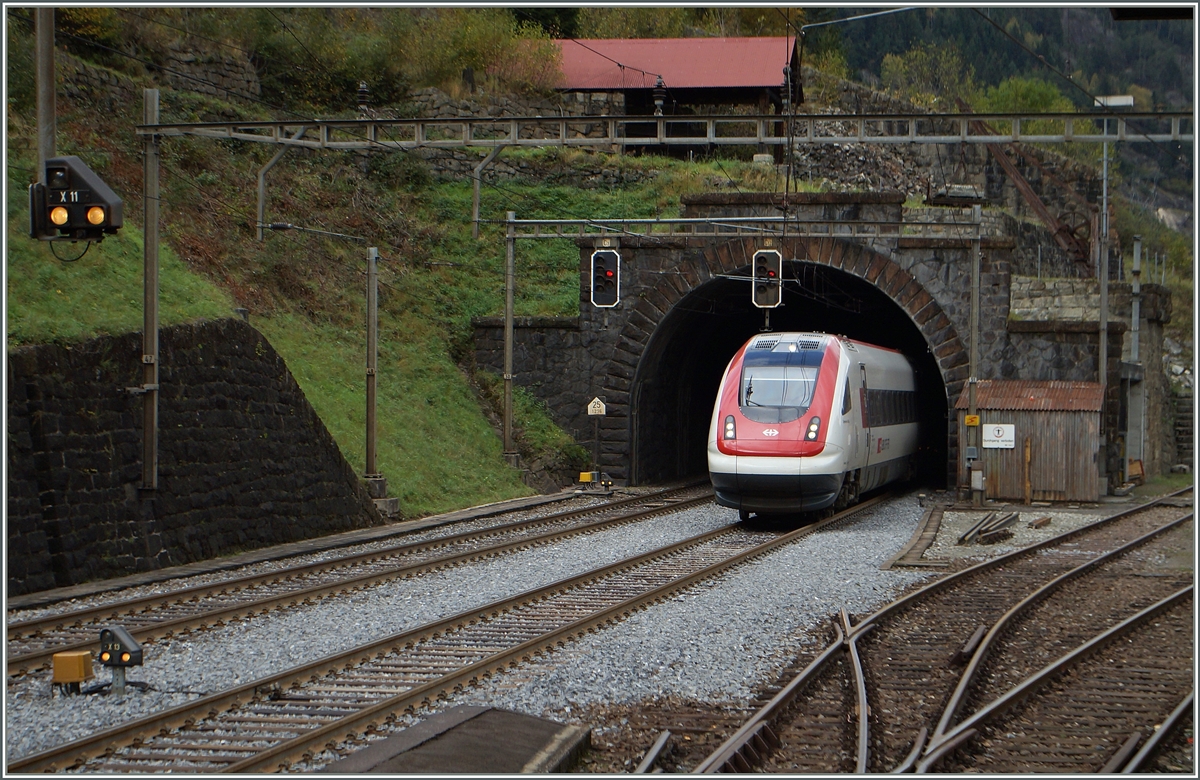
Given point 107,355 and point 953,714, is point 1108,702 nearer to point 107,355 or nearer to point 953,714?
point 953,714

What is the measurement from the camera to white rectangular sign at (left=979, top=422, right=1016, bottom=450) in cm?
2539

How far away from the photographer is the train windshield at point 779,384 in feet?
66.9

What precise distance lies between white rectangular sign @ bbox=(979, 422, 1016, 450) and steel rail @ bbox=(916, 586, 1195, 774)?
37.3ft

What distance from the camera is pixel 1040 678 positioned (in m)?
9.59

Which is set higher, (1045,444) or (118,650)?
(1045,444)

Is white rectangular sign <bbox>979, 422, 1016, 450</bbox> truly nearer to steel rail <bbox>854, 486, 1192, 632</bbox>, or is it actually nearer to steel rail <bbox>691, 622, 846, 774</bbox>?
steel rail <bbox>854, 486, 1192, 632</bbox>

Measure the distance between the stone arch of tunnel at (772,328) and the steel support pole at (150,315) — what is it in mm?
13843

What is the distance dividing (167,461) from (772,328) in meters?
25.6

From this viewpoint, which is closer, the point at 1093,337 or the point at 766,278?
the point at 766,278

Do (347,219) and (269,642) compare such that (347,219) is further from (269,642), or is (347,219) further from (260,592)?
(269,642)

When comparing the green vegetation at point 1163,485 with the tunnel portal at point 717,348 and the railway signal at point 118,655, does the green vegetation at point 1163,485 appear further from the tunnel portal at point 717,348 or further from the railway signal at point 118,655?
the railway signal at point 118,655

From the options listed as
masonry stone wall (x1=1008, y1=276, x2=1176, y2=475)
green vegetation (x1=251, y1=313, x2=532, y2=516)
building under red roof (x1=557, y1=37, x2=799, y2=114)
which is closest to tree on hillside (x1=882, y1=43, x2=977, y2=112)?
building under red roof (x1=557, y1=37, x2=799, y2=114)

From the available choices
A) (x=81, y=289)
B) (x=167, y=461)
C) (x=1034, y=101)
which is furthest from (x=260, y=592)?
(x=1034, y=101)

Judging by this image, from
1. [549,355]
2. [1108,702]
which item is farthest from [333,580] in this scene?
[549,355]
